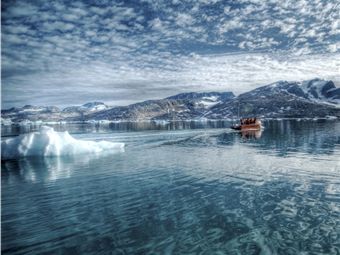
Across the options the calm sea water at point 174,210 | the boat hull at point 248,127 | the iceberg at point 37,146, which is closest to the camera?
the calm sea water at point 174,210

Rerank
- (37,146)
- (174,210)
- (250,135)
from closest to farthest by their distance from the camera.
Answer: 1. (174,210)
2. (37,146)
3. (250,135)

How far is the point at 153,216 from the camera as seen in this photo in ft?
55.4

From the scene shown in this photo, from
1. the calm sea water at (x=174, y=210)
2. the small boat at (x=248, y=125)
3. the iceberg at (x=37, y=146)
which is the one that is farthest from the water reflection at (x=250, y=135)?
the iceberg at (x=37, y=146)

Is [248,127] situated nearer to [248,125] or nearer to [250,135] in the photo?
[248,125]

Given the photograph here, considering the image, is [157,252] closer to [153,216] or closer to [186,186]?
[153,216]

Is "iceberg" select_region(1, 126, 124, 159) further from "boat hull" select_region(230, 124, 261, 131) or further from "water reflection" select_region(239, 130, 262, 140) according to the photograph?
"boat hull" select_region(230, 124, 261, 131)

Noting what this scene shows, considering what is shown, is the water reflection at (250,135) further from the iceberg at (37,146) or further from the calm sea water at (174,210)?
the iceberg at (37,146)

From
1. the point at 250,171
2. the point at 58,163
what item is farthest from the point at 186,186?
the point at 58,163

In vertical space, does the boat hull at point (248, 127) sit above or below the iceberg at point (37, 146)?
below

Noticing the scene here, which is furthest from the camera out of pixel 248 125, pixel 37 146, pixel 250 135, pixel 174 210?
pixel 248 125

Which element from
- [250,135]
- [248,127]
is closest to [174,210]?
[250,135]

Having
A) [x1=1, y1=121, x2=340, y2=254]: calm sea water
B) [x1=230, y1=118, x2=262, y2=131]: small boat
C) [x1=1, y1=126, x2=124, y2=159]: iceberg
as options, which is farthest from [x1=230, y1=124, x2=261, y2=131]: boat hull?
[x1=1, y1=126, x2=124, y2=159]: iceberg

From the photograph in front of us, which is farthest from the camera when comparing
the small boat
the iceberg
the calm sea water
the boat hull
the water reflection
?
the small boat

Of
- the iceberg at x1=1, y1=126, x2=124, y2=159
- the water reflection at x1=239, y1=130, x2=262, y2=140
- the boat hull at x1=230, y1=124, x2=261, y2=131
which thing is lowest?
the water reflection at x1=239, y1=130, x2=262, y2=140
